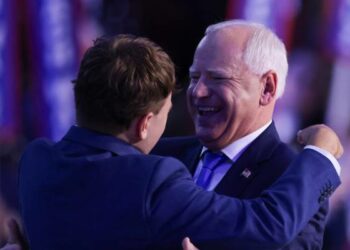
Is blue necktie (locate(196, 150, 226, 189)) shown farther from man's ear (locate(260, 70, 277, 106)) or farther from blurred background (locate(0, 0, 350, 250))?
blurred background (locate(0, 0, 350, 250))

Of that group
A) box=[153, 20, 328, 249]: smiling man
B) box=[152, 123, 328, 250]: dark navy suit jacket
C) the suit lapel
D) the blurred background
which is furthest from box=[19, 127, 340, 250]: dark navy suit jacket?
the blurred background

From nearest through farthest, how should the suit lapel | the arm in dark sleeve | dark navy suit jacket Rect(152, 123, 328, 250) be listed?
the arm in dark sleeve < dark navy suit jacket Rect(152, 123, 328, 250) < the suit lapel

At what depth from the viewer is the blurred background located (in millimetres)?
5207

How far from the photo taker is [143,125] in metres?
2.26

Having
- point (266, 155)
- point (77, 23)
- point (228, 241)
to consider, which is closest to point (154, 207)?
point (228, 241)

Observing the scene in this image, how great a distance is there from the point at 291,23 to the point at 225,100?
102 inches

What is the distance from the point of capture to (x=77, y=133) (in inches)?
90.0

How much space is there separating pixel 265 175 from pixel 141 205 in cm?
60

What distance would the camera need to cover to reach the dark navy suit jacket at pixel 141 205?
2154mm

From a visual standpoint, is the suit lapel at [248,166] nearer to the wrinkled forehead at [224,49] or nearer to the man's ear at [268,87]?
the man's ear at [268,87]

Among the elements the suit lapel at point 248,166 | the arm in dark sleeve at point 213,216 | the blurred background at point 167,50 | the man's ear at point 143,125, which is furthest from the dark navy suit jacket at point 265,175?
the blurred background at point 167,50

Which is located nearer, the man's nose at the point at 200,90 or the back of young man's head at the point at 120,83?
the back of young man's head at the point at 120,83

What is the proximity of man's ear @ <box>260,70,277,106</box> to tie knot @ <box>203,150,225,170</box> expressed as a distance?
0.70ft

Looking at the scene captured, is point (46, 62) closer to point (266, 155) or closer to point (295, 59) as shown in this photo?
point (295, 59)
